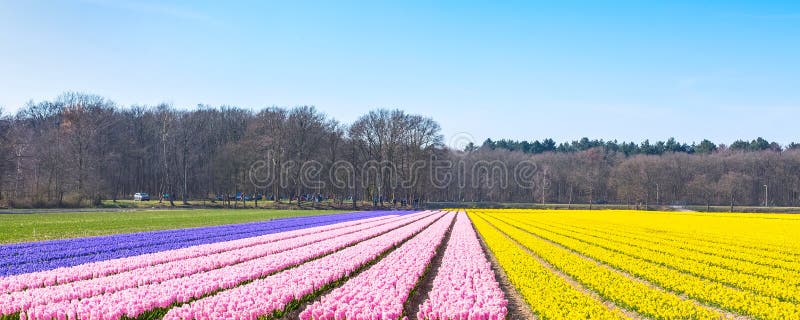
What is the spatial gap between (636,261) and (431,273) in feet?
22.5

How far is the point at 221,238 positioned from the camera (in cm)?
2434

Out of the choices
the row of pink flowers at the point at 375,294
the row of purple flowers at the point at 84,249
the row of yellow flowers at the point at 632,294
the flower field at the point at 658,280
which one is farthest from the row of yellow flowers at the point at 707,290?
the row of purple flowers at the point at 84,249

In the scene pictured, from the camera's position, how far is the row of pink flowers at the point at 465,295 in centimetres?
821

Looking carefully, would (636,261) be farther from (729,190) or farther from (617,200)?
(617,200)

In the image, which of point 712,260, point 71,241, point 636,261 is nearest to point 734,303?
point 636,261

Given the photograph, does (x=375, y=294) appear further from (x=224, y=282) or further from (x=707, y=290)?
(x=707, y=290)

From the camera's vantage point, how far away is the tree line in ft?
201

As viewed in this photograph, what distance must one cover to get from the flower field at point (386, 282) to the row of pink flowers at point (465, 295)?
34mm

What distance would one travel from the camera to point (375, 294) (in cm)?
984

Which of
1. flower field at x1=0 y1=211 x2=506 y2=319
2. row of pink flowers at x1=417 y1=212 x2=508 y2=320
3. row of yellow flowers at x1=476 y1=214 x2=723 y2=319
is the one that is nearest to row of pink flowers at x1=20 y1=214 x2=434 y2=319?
flower field at x1=0 y1=211 x2=506 y2=319

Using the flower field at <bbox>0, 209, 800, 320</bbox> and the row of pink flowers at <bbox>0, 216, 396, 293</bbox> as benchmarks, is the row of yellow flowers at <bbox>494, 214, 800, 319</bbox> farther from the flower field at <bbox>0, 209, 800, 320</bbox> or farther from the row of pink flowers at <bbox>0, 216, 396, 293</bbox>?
the row of pink flowers at <bbox>0, 216, 396, 293</bbox>

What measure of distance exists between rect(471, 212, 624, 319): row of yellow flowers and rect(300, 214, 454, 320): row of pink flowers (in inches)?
91.5

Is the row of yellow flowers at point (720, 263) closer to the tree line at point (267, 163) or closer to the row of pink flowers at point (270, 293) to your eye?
→ the row of pink flowers at point (270, 293)

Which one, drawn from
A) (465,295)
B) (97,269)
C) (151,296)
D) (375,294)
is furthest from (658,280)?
(97,269)
